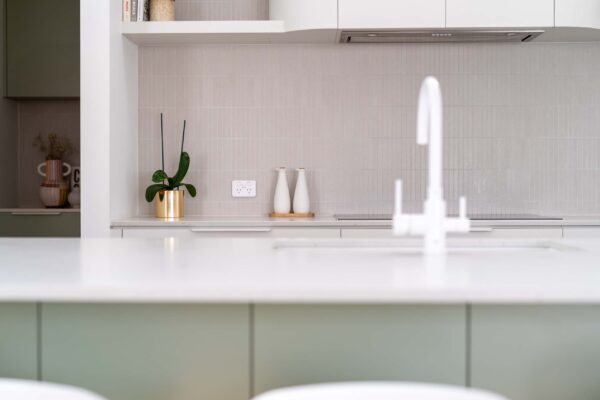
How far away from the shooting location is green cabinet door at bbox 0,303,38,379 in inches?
64.9

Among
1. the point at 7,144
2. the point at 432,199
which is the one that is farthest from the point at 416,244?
the point at 7,144

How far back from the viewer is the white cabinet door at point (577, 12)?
148 inches

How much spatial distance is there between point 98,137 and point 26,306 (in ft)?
7.46

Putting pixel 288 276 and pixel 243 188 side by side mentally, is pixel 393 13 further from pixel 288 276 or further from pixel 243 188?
pixel 288 276

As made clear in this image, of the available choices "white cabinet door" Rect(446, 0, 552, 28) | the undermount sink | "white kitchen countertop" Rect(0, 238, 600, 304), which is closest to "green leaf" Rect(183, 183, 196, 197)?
"white cabinet door" Rect(446, 0, 552, 28)

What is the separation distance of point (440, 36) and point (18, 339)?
9.66 feet

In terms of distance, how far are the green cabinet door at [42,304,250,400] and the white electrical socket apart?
272 centimetres

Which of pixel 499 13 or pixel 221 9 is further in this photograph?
pixel 221 9

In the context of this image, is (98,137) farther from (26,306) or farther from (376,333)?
(376,333)

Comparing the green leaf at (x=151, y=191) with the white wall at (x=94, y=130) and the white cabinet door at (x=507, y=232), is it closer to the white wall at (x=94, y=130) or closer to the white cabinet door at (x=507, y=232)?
the white wall at (x=94, y=130)

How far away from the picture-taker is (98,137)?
3816 mm

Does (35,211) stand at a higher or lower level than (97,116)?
lower

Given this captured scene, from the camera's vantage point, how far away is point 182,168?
4.09 m

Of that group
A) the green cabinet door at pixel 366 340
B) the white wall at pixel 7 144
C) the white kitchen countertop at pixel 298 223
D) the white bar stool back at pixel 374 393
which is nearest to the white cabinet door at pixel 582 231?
the white kitchen countertop at pixel 298 223
